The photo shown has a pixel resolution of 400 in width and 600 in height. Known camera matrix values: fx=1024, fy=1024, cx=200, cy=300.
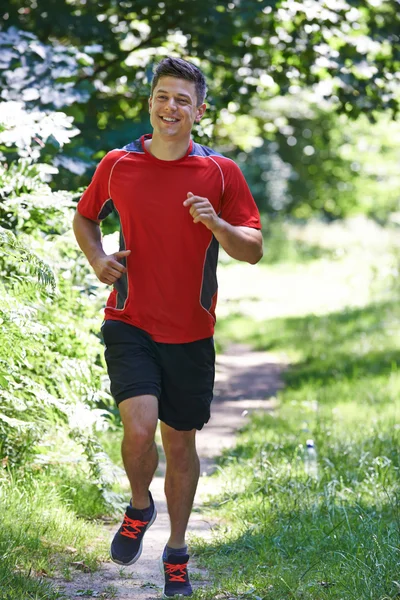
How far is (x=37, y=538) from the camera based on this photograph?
4.50 m

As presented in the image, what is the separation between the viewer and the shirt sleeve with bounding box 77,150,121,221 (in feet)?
13.8

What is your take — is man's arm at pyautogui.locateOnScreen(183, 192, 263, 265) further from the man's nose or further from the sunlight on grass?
the sunlight on grass

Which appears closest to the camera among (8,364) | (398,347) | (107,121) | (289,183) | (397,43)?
(8,364)

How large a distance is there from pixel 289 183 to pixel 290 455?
2489 cm

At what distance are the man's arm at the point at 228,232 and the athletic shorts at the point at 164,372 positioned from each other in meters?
0.41

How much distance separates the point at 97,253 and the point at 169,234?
15.4 inches

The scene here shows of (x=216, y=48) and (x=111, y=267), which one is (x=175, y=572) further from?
(x=216, y=48)

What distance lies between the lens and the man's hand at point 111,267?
4051mm

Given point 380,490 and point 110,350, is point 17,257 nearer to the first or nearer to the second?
point 110,350

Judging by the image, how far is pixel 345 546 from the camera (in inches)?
182

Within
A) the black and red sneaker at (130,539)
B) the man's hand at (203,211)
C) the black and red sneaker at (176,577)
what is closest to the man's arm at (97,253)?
the man's hand at (203,211)

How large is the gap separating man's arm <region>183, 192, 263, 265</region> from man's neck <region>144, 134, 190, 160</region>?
252 mm

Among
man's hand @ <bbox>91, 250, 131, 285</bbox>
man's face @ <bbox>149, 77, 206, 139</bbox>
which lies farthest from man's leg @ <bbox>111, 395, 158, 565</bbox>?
man's face @ <bbox>149, 77, 206, 139</bbox>

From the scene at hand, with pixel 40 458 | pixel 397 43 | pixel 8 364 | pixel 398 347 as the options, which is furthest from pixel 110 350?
pixel 398 347
